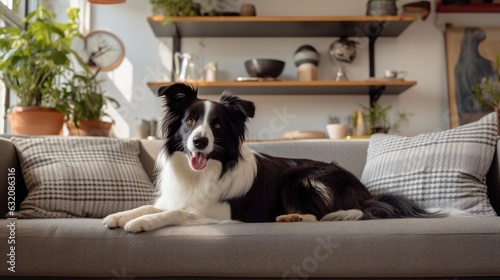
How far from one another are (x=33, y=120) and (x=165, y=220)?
178 cm

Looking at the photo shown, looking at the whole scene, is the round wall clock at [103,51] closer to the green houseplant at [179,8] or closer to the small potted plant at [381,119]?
the green houseplant at [179,8]

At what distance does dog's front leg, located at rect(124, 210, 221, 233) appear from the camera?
5.76 feet

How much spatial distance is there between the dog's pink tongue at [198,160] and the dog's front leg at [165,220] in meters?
0.18

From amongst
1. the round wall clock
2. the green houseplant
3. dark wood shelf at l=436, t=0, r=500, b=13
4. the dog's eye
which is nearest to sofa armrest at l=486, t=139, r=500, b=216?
the dog's eye

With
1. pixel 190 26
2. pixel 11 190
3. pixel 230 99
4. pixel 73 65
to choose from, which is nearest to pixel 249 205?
pixel 230 99

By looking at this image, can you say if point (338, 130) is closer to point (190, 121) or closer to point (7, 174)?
point (190, 121)

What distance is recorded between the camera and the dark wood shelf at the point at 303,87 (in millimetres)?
4094

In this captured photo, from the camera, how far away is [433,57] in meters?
4.52

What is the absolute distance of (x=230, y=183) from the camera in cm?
212

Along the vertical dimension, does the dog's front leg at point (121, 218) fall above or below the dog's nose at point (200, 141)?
below

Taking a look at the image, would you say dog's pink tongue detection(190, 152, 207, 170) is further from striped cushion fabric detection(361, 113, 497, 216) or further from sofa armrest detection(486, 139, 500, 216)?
sofa armrest detection(486, 139, 500, 216)

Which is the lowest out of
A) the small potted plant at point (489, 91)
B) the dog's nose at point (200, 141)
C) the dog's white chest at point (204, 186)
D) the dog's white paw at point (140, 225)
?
the dog's white paw at point (140, 225)

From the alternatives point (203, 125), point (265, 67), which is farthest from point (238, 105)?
point (265, 67)

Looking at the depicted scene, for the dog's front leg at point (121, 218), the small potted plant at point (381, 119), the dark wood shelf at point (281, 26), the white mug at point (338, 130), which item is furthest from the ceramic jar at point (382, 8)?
the dog's front leg at point (121, 218)
